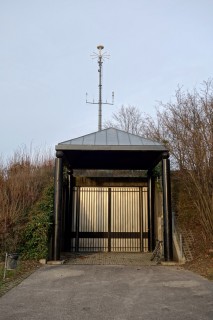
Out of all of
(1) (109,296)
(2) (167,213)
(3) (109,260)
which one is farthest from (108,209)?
(1) (109,296)

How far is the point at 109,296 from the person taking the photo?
6578 mm

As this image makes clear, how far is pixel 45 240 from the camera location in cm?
1080

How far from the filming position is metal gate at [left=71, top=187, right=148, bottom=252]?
50.0ft

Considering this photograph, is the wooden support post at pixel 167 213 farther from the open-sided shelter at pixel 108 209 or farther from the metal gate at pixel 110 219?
the metal gate at pixel 110 219

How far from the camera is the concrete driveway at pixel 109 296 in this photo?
5.37m

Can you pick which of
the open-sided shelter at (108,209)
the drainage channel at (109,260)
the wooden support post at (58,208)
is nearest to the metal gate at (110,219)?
the open-sided shelter at (108,209)

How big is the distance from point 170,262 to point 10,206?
5.60 metres

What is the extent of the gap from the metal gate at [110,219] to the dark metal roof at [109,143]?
4143mm

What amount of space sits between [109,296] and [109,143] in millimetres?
5906

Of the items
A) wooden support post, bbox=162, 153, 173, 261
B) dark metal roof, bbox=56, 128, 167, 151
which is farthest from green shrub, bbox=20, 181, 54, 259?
wooden support post, bbox=162, 153, 173, 261

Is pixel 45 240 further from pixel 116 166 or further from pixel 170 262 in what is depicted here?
pixel 116 166

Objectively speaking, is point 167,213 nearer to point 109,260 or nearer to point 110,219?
point 109,260

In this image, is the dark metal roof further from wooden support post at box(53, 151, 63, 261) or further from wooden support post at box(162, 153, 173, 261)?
wooden support post at box(162, 153, 173, 261)

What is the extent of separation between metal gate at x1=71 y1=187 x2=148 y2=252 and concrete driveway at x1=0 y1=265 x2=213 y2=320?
18.4 ft
